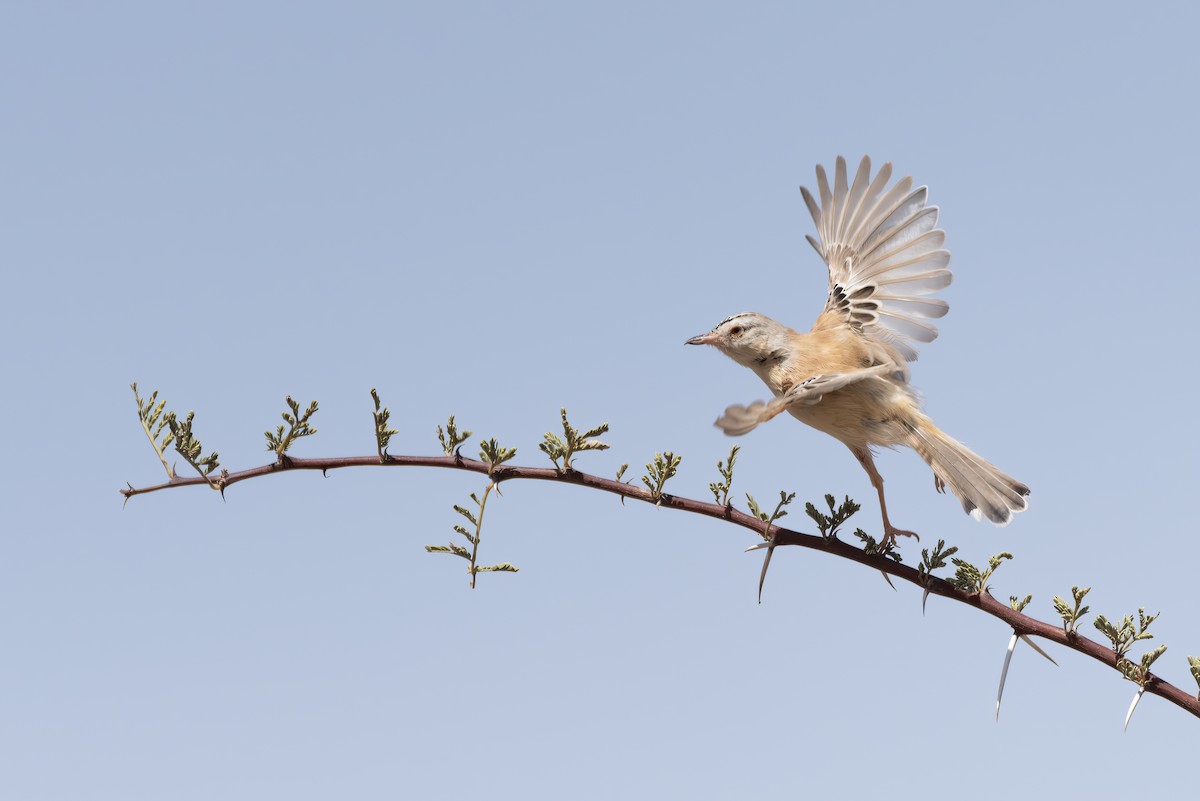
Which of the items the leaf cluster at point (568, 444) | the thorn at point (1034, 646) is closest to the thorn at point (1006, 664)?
the thorn at point (1034, 646)

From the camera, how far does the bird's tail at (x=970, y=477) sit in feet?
17.1

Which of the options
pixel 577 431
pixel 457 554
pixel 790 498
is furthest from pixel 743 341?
pixel 457 554

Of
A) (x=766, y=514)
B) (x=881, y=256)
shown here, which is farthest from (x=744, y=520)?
(x=881, y=256)

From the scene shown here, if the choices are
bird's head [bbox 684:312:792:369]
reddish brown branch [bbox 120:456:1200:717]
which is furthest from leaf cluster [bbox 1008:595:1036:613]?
bird's head [bbox 684:312:792:369]

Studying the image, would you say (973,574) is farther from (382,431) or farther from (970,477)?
(382,431)

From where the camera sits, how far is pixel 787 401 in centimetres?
A: 525

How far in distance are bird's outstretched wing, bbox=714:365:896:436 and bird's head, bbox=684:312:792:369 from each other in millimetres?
747

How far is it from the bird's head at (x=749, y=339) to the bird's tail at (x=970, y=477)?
102cm

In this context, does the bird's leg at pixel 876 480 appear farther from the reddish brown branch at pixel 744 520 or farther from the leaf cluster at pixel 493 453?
the leaf cluster at pixel 493 453

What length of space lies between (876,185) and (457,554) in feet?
15.4

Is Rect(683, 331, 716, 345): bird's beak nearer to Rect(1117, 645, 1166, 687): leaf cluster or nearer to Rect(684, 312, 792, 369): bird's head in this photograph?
Rect(684, 312, 792, 369): bird's head

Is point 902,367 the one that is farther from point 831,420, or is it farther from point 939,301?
point 939,301

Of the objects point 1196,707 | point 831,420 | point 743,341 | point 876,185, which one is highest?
point 876,185

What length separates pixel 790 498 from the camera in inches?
174
